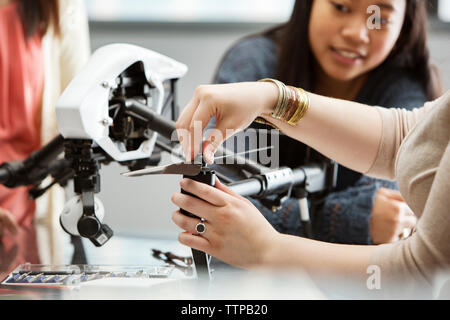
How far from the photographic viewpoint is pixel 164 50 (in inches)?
44.1

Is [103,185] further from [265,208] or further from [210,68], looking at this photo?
[210,68]

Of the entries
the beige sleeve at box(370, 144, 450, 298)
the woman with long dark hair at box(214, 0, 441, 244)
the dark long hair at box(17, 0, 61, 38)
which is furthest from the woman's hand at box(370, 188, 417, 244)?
the dark long hair at box(17, 0, 61, 38)

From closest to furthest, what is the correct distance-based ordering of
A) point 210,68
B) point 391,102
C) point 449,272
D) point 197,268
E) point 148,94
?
point 449,272 < point 197,268 < point 148,94 < point 391,102 < point 210,68

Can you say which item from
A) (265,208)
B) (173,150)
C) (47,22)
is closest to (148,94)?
(173,150)

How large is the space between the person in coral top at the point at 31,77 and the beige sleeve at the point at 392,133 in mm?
383

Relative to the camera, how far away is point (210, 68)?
1057mm

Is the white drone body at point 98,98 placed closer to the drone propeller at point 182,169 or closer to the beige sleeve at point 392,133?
the drone propeller at point 182,169

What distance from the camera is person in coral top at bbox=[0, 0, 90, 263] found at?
77 centimetres

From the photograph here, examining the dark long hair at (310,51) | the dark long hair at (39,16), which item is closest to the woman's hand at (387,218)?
the dark long hair at (310,51)

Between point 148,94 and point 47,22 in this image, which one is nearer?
point 148,94

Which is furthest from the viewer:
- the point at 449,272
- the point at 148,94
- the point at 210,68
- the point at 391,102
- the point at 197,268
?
the point at 210,68

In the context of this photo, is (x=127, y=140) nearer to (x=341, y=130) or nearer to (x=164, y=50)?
(x=341, y=130)

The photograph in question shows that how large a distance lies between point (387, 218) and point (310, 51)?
0.78 feet
